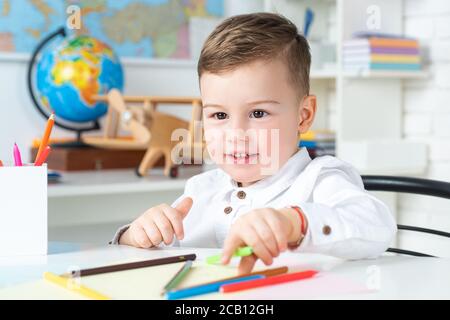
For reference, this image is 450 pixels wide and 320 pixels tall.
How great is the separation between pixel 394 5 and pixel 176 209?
1.91m

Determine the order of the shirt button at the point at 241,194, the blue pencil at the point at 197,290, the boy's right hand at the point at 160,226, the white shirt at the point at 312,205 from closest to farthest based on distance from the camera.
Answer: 1. the blue pencil at the point at 197,290
2. the white shirt at the point at 312,205
3. the boy's right hand at the point at 160,226
4. the shirt button at the point at 241,194

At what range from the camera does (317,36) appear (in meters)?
2.89

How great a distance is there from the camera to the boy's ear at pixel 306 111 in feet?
3.33

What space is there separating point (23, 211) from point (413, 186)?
56cm

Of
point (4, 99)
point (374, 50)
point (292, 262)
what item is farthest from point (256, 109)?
point (4, 99)

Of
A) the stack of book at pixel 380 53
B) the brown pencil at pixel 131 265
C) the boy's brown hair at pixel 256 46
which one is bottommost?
the brown pencil at pixel 131 265

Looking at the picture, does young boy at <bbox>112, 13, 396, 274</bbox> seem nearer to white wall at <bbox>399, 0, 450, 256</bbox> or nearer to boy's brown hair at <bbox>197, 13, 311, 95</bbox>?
boy's brown hair at <bbox>197, 13, 311, 95</bbox>

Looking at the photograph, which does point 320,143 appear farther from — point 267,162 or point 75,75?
point 267,162

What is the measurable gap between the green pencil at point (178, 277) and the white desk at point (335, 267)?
0.11 feet

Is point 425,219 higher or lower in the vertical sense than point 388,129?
lower

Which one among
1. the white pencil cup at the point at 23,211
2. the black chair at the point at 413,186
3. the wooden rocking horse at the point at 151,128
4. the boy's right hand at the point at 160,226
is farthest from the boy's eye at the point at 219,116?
the wooden rocking horse at the point at 151,128

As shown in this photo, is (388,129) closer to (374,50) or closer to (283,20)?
(374,50)

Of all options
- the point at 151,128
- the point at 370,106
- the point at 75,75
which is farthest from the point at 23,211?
the point at 370,106

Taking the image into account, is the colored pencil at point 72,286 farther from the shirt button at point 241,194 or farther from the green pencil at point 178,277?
the shirt button at point 241,194
